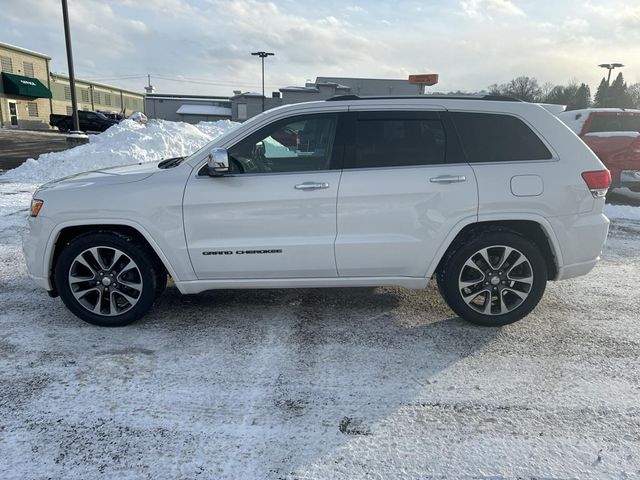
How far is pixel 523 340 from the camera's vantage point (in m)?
3.68

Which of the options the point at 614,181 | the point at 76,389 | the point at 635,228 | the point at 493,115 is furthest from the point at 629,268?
the point at 76,389

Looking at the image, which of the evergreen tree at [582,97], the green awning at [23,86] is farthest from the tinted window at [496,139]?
the evergreen tree at [582,97]

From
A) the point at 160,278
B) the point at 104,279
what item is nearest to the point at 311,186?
the point at 160,278

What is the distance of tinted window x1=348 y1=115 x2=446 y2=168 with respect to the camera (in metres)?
3.71

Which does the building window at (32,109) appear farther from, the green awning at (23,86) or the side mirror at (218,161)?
the side mirror at (218,161)

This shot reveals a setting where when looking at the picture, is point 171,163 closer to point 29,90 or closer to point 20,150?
point 20,150

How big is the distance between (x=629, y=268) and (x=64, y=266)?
6.34 metres

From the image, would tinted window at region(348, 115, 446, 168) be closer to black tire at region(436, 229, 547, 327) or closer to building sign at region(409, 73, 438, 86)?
black tire at region(436, 229, 547, 327)

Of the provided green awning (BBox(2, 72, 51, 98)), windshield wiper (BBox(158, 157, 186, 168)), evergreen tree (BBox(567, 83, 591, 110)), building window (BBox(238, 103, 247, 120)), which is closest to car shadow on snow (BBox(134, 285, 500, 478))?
windshield wiper (BBox(158, 157, 186, 168))

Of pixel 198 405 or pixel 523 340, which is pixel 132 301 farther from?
pixel 523 340

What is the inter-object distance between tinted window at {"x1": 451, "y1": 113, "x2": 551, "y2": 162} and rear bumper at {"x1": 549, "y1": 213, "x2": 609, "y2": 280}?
0.59 metres

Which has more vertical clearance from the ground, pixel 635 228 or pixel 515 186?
pixel 515 186

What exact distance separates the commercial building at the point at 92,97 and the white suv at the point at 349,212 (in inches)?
1929

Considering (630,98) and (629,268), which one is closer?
(629,268)
